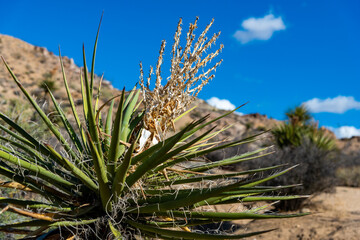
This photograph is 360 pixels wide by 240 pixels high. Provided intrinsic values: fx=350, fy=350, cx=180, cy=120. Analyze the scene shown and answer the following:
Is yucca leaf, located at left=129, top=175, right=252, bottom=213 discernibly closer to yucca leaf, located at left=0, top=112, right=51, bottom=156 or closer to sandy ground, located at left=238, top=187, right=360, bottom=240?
yucca leaf, located at left=0, top=112, right=51, bottom=156

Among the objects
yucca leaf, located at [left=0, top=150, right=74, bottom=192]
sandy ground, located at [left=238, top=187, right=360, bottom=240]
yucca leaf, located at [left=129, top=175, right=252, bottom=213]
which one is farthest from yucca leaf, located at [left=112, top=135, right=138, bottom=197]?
sandy ground, located at [left=238, top=187, right=360, bottom=240]

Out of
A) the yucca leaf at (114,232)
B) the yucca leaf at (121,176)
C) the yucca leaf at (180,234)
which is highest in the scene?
the yucca leaf at (121,176)

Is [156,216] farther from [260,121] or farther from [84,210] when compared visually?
[260,121]

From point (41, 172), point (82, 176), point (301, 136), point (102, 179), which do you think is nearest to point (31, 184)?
point (41, 172)

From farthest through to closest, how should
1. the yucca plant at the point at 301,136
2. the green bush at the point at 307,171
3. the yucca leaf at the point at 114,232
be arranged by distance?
the yucca plant at the point at 301,136 → the green bush at the point at 307,171 → the yucca leaf at the point at 114,232

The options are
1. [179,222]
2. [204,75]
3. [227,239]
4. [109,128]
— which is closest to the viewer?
[227,239]

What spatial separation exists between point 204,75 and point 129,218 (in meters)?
1.18

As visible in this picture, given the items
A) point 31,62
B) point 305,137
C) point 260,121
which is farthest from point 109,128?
point 31,62

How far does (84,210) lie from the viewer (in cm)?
236

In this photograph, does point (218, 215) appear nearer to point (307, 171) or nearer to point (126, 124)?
point (126, 124)

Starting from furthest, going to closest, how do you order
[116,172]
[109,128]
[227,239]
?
1. [109,128]
2. [116,172]
3. [227,239]

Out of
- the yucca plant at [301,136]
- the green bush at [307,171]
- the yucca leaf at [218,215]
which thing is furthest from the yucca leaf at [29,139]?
the yucca plant at [301,136]

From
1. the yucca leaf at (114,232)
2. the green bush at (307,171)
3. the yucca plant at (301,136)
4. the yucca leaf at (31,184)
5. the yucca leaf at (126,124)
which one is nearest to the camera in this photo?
the yucca leaf at (114,232)

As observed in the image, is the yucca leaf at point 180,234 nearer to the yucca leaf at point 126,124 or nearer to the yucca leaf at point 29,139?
the yucca leaf at point 126,124
